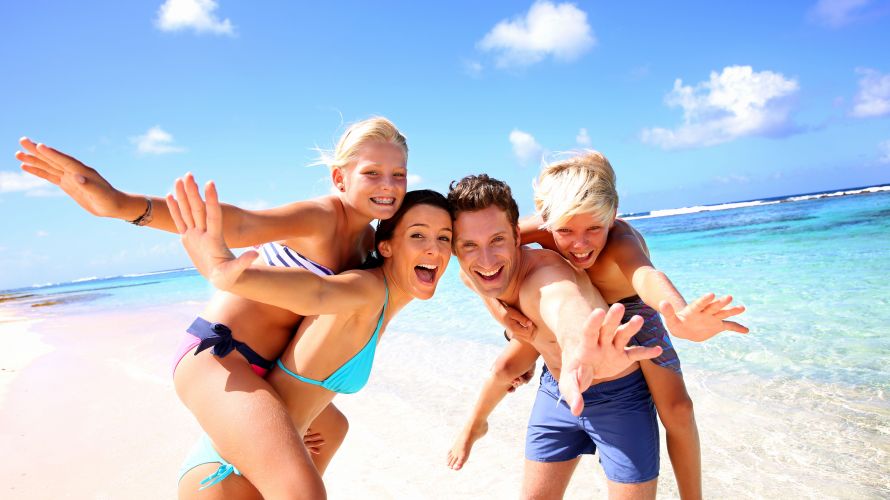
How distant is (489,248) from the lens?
124 inches

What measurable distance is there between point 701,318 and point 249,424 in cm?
203

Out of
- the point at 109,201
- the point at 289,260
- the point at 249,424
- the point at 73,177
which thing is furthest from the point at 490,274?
the point at 73,177

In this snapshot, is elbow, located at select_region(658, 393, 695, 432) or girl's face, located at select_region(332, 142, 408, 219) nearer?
elbow, located at select_region(658, 393, 695, 432)

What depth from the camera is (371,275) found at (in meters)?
2.97

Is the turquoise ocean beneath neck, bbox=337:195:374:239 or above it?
beneath

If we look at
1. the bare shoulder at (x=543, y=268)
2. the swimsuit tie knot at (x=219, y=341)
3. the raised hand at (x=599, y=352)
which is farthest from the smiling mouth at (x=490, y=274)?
the swimsuit tie knot at (x=219, y=341)

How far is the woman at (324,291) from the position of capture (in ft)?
7.22

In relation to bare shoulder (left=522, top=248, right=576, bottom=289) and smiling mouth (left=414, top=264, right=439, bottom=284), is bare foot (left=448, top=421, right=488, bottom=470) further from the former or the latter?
bare shoulder (left=522, top=248, right=576, bottom=289)

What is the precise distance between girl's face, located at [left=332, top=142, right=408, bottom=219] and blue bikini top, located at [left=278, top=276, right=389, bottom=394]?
1.60ft

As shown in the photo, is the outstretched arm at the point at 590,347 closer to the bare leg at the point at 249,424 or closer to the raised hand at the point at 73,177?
the bare leg at the point at 249,424

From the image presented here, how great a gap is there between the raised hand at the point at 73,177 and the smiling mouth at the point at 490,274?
6.10 ft

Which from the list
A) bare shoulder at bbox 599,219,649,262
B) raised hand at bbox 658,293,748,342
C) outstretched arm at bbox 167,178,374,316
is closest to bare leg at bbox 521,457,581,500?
bare shoulder at bbox 599,219,649,262

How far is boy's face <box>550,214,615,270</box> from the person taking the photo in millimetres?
3168

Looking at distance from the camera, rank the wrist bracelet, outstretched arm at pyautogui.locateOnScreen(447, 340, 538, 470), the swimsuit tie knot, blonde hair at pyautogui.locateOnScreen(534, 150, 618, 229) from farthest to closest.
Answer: outstretched arm at pyautogui.locateOnScreen(447, 340, 538, 470), blonde hair at pyautogui.locateOnScreen(534, 150, 618, 229), the swimsuit tie knot, the wrist bracelet
